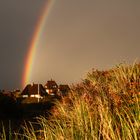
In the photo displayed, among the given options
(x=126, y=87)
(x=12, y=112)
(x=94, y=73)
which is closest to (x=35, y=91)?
(x=12, y=112)

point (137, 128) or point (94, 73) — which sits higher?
point (94, 73)

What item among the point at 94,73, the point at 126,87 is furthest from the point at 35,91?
the point at 126,87

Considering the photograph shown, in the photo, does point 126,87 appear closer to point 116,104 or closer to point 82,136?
point 116,104

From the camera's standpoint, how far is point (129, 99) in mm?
7707

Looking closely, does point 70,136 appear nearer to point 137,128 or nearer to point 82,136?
point 82,136

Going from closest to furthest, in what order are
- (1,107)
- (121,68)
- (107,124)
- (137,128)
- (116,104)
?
(137,128) → (107,124) → (116,104) → (121,68) → (1,107)

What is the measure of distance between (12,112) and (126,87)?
20.4m

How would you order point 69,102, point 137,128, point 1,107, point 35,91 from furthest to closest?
point 35,91, point 1,107, point 69,102, point 137,128

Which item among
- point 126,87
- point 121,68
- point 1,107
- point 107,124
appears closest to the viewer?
point 107,124

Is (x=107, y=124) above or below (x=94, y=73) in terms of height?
below

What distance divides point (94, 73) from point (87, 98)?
4.27 m

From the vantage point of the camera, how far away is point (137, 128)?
18.2 ft

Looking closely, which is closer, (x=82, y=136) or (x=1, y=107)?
(x=82, y=136)

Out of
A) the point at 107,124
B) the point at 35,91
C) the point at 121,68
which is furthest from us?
the point at 35,91
